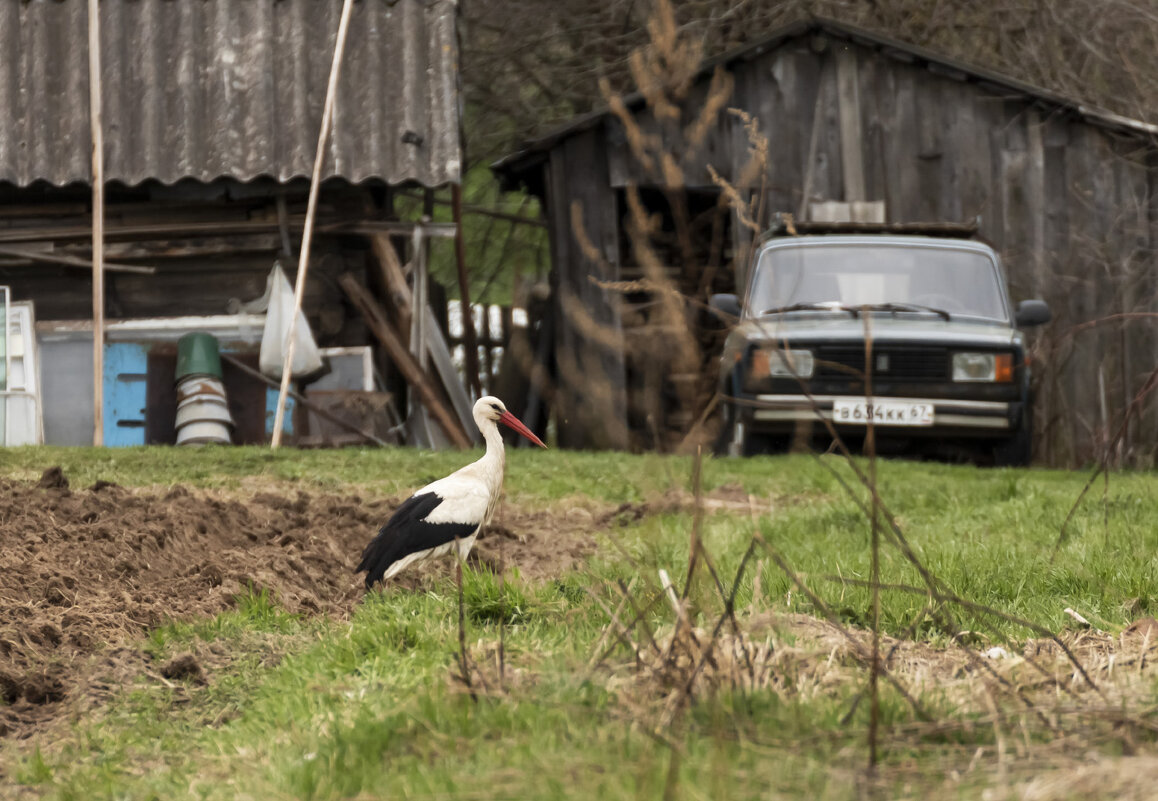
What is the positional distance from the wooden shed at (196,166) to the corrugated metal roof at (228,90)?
0.02m

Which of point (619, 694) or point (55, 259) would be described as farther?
point (55, 259)

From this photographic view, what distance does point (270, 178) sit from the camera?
42.1 ft

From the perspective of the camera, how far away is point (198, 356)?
11992 millimetres

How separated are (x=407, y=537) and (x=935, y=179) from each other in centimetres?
1105

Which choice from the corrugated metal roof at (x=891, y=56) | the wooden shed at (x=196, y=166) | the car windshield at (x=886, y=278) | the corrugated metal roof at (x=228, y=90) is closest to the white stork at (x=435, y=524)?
the car windshield at (x=886, y=278)

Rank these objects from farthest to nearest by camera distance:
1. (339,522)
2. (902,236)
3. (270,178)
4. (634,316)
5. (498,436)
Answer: (634,316) → (270,178) → (902,236) → (339,522) → (498,436)

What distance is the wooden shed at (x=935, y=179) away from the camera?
1428 cm

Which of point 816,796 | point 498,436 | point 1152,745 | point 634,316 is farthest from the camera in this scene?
point 634,316

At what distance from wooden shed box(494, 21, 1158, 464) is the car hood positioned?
3.50 meters

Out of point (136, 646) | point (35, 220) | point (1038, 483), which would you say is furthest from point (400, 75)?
point (136, 646)

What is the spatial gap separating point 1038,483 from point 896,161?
6.62 metres

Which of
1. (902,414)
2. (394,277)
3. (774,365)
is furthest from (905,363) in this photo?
(394,277)

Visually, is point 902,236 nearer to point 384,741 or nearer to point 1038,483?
point 1038,483

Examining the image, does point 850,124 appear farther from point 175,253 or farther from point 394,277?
point 175,253
